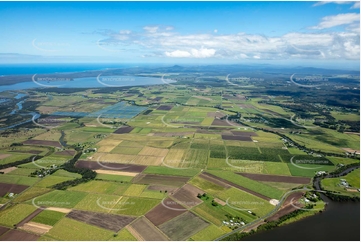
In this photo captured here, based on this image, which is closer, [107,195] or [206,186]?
[107,195]

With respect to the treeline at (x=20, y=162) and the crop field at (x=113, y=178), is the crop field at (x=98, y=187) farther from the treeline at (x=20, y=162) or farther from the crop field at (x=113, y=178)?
the treeline at (x=20, y=162)

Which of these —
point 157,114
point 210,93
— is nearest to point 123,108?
point 157,114

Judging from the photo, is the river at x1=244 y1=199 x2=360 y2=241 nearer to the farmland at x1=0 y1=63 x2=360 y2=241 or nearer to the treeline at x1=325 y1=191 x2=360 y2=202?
the treeline at x1=325 y1=191 x2=360 y2=202

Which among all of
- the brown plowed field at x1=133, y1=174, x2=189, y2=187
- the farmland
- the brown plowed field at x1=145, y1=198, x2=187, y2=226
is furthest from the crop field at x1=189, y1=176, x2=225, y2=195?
the brown plowed field at x1=145, y1=198, x2=187, y2=226

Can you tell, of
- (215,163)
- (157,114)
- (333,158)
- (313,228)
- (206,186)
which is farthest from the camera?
(157,114)

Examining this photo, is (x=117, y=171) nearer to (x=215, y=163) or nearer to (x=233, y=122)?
(x=215, y=163)

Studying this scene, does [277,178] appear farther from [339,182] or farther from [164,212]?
[164,212]

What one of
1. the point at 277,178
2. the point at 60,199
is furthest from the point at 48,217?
the point at 277,178
